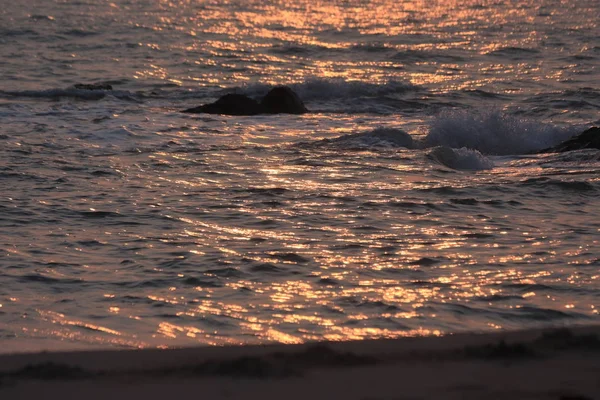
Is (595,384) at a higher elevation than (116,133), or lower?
higher

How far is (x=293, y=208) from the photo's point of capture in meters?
8.84

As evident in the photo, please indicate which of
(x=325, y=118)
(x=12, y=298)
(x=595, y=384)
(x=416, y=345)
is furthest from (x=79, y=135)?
(x=595, y=384)

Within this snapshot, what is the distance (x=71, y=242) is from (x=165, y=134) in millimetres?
6122

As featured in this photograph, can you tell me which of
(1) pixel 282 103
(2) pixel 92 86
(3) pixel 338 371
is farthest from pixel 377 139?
(3) pixel 338 371

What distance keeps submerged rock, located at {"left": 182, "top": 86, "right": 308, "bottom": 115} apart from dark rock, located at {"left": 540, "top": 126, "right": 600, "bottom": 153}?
5044 millimetres

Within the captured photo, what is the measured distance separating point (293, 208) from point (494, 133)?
5216mm

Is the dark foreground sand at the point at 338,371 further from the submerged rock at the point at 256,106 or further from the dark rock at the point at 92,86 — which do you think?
the dark rock at the point at 92,86

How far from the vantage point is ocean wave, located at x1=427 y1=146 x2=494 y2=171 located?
438 inches

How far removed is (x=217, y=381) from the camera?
4.38m

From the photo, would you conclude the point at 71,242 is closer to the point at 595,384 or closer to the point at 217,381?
the point at 217,381

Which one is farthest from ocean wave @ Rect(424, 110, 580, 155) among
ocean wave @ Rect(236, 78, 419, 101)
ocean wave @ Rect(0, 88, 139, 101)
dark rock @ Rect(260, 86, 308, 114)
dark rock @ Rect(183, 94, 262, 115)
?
ocean wave @ Rect(0, 88, 139, 101)

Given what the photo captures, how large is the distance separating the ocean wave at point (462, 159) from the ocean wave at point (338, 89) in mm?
7160

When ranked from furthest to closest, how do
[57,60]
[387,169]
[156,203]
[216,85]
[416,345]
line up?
[57,60] < [216,85] < [387,169] < [156,203] < [416,345]

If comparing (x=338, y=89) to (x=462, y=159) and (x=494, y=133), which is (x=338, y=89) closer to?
(x=494, y=133)
